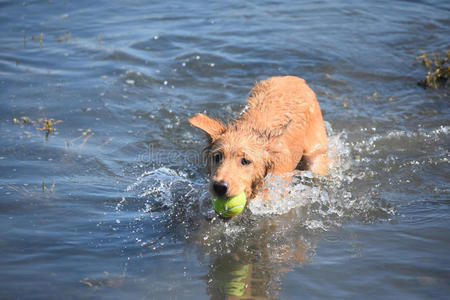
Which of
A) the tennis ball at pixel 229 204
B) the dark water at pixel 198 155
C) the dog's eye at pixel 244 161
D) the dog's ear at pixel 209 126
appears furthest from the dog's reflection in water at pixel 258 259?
the dog's ear at pixel 209 126

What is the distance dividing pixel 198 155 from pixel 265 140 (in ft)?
7.29

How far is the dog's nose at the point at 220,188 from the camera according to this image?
482 centimetres

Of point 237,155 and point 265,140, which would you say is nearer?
point 237,155

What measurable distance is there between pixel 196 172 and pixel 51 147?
6.89 feet

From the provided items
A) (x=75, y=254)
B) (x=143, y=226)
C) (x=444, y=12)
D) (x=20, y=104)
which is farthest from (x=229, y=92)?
(x=444, y=12)

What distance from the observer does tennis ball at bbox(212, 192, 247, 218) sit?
4965 millimetres

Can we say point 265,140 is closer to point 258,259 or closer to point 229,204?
point 229,204

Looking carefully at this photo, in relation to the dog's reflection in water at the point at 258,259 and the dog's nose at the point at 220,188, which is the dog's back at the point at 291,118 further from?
the dog's nose at the point at 220,188

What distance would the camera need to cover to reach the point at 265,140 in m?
5.58

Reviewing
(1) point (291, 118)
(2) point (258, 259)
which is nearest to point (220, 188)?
(2) point (258, 259)

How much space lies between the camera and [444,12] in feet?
42.3

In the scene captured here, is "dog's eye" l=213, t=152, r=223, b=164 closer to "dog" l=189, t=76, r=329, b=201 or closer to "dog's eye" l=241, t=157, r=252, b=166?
"dog" l=189, t=76, r=329, b=201

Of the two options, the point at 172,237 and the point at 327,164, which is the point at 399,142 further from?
the point at 172,237

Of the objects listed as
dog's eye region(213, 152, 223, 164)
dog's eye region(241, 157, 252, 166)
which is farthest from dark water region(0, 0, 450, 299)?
dog's eye region(213, 152, 223, 164)
